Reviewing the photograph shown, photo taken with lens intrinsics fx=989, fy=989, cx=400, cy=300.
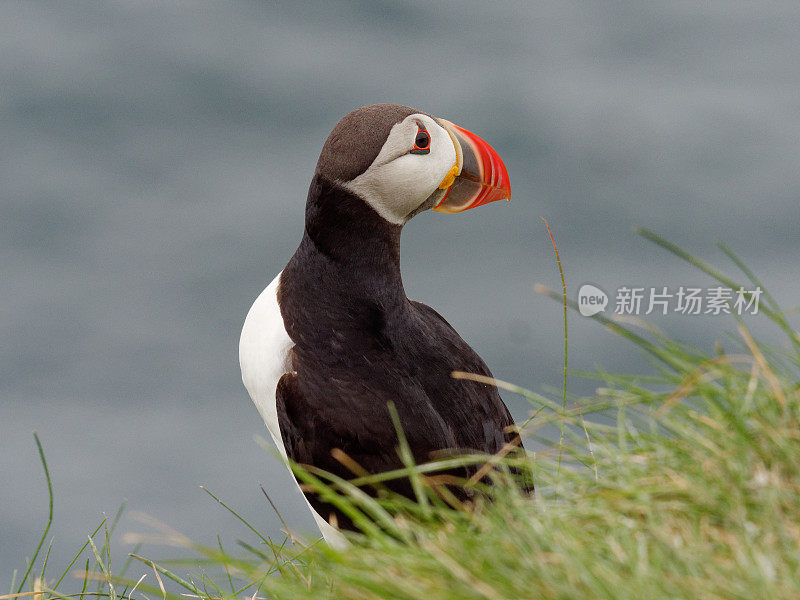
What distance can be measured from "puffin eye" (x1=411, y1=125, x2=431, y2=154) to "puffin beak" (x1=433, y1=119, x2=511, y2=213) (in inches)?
8.2

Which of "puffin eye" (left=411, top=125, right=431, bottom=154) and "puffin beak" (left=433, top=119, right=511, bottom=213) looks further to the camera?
"puffin beak" (left=433, top=119, right=511, bottom=213)

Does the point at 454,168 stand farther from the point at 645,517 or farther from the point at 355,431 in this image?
the point at 645,517

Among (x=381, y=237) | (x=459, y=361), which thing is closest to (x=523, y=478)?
(x=459, y=361)

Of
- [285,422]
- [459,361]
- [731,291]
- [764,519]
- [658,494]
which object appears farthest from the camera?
[459,361]

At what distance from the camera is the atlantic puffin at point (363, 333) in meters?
4.21

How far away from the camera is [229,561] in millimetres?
2309

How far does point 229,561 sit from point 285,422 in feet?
6.52

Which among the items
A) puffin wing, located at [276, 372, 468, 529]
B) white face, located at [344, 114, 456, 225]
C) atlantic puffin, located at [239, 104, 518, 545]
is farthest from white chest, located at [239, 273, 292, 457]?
white face, located at [344, 114, 456, 225]

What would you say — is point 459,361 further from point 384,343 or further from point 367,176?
point 367,176

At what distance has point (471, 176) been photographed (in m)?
4.79

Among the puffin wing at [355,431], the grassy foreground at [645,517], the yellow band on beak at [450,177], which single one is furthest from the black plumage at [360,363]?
the grassy foreground at [645,517]

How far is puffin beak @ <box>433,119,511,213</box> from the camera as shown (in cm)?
474

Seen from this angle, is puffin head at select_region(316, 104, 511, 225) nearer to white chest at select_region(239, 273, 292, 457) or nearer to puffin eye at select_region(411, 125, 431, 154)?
puffin eye at select_region(411, 125, 431, 154)

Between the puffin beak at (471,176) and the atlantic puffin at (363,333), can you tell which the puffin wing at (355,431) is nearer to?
the atlantic puffin at (363,333)
